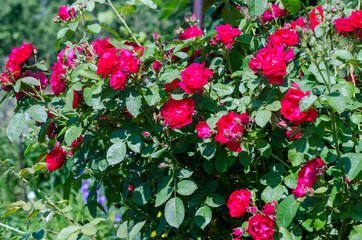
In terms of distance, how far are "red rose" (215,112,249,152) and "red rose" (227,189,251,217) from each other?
140mm

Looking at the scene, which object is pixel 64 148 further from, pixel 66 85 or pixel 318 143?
pixel 318 143

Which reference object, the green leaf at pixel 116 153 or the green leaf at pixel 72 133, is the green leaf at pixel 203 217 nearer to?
the green leaf at pixel 116 153

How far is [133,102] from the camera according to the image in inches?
43.8

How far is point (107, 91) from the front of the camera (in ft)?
3.81

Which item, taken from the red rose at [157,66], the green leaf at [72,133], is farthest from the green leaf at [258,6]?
the green leaf at [72,133]

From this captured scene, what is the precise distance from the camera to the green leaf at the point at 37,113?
4.01 feet

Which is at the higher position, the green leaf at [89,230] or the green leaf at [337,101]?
the green leaf at [337,101]

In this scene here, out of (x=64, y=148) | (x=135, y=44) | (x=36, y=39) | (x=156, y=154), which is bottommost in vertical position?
(x=36, y=39)

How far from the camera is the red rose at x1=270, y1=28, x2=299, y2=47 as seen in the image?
3.67 ft

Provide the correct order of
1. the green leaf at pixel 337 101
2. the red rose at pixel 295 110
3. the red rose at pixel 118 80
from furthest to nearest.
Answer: the red rose at pixel 118 80, the red rose at pixel 295 110, the green leaf at pixel 337 101

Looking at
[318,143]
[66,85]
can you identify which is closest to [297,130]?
[318,143]

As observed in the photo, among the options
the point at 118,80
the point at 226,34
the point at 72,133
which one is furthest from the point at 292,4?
the point at 72,133

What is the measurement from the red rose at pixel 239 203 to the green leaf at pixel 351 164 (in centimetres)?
27

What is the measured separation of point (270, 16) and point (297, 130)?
1.91ft
